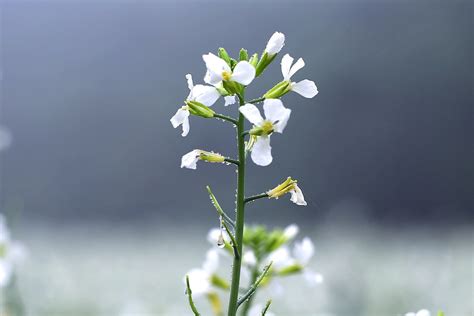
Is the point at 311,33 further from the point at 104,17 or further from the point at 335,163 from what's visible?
the point at 104,17

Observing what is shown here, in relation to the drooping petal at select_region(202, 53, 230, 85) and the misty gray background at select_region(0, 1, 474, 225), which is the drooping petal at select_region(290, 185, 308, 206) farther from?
the misty gray background at select_region(0, 1, 474, 225)

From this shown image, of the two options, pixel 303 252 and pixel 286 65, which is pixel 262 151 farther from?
pixel 303 252

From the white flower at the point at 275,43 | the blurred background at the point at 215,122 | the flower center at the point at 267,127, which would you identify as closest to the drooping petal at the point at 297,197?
the flower center at the point at 267,127

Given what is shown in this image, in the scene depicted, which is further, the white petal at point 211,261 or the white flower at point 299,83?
the white petal at point 211,261

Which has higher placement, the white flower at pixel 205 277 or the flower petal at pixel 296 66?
the flower petal at pixel 296 66

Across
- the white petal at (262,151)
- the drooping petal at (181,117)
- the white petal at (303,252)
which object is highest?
the white petal at (303,252)

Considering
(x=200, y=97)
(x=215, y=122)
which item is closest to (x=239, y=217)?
(x=200, y=97)

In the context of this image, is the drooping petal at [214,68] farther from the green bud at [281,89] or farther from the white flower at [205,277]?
the white flower at [205,277]

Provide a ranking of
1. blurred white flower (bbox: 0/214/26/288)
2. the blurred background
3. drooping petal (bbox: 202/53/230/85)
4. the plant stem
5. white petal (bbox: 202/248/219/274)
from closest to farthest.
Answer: the plant stem → drooping petal (bbox: 202/53/230/85) → white petal (bbox: 202/248/219/274) → blurred white flower (bbox: 0/214/26/288) → the blurred background

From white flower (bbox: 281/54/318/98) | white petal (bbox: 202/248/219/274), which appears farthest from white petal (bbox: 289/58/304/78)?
white petal (bbox: 202/248/219/274)
